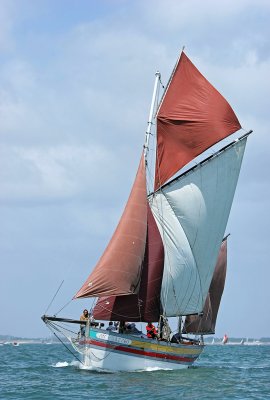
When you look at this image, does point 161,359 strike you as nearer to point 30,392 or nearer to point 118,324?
point 118,324

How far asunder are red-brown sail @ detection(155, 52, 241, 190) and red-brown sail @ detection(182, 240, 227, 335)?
29.9 feet

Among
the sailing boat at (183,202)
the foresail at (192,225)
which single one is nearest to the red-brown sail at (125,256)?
the sailing boat at (183,202)

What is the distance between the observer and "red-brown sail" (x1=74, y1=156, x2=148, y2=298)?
132ft

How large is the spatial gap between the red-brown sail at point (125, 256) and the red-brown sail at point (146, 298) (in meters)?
1.39

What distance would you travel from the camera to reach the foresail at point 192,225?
Result: 45938 millimetres

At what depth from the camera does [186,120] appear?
46688 mm

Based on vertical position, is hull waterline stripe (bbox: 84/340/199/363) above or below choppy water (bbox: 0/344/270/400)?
above

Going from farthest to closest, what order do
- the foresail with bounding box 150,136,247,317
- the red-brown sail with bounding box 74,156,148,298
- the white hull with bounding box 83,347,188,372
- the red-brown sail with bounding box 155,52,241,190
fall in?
1. the red-brown sail with bounding box 155,52,241,190
2. the foresail with bounding box 150,136,247,317
3. the white hull with bounding box 83,347,188,372
4. the red-brown sail with bounding box 74,156,148,298

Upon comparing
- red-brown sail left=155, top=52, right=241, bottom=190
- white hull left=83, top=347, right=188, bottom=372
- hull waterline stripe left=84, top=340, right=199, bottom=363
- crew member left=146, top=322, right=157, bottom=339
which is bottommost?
white hull left=83, top=347, right=188, bottom=372

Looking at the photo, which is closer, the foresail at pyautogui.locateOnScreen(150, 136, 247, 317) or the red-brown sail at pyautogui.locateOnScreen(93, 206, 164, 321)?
the red-brown sail at pyautogui.locateOnScreen(93, 206, 164, 321)

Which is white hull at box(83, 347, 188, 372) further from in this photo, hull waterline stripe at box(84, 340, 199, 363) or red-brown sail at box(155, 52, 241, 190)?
red-brown sail at box(155, 52, 241, 190)

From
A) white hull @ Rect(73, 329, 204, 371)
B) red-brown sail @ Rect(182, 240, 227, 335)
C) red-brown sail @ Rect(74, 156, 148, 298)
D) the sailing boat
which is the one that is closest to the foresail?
the sailing boat

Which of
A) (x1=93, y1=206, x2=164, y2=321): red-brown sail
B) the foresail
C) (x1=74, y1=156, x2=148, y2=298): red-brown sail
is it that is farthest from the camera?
the foresail

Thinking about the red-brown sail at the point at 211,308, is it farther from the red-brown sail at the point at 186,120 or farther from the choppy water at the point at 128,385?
the red-brown sail at the point at 186,120
